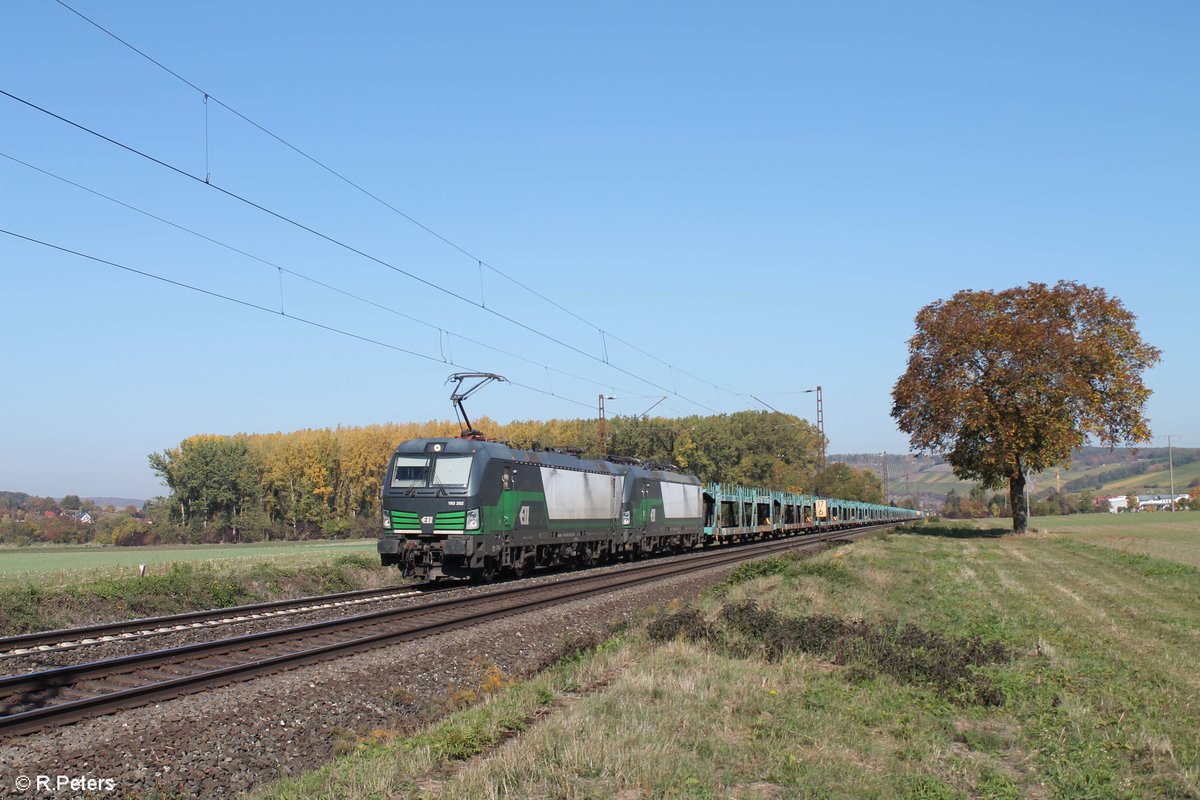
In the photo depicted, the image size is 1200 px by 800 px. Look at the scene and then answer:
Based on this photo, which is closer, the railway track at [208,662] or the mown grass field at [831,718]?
the mown grass field at [831,718]

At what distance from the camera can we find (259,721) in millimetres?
9789

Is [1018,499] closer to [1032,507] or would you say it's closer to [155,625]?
[155,625]

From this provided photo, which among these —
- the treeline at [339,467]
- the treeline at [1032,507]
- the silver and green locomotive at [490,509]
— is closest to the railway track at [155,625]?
the silver and green locomotive at [490,509]

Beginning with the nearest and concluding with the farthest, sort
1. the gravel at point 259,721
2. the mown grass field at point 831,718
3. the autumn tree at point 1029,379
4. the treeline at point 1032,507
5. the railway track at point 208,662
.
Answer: the mown grass field at point 831,718
the gravel at point 259,721
the railway track at point 208,662
the autumn tree at point 1029,379
the treeline at point 1032,507

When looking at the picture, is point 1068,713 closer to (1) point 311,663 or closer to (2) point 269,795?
(2) point 269,795

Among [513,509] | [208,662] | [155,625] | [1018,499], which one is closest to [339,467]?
[1018,499]

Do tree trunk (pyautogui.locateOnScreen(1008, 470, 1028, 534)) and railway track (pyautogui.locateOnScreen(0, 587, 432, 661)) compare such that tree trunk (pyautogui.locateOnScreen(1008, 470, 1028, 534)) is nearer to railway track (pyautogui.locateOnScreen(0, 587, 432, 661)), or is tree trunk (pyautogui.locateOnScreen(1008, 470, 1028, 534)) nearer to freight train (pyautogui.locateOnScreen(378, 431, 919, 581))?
freight train (pyautogui.locateOnScreen(378, 431, 919, 581))

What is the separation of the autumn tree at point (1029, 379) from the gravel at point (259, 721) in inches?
1375

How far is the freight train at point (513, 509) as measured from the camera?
23.7 meters

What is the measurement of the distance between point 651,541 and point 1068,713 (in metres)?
31.4

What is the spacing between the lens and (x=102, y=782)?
7.75 m

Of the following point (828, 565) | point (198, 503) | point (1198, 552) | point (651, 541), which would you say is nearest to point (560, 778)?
point (828, 565)

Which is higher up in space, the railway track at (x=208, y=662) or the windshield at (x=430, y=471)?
the windshield at (x=430, y=471)

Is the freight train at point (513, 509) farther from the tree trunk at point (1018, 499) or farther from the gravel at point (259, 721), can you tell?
the tree trunk at point (1018, 499)
